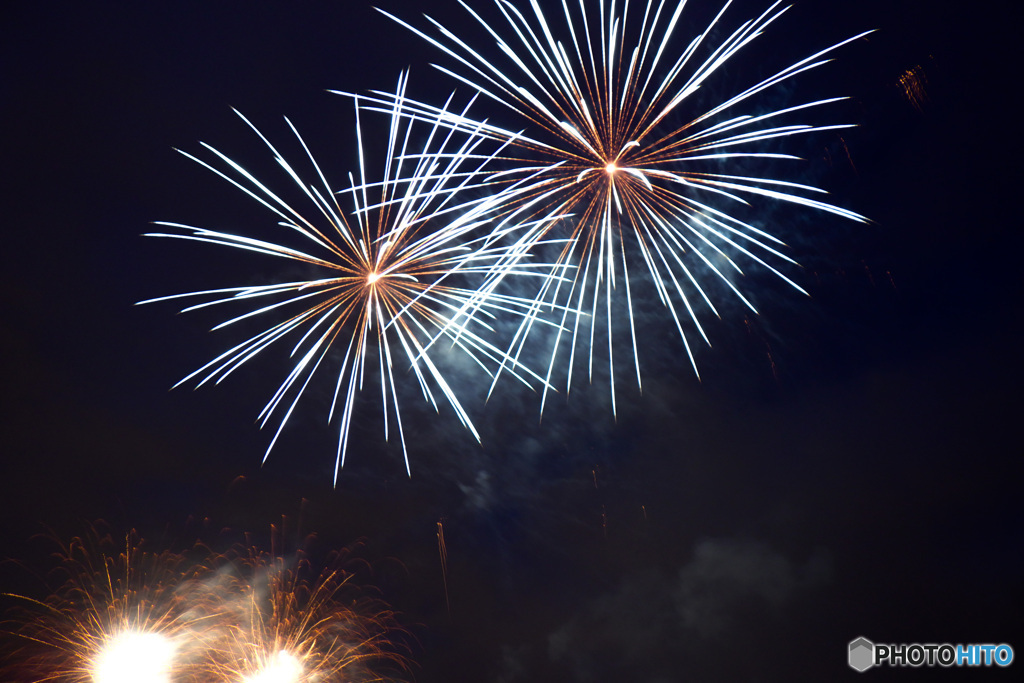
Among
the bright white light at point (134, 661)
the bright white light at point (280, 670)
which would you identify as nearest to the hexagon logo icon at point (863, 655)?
the bright white light at point (280, 670)

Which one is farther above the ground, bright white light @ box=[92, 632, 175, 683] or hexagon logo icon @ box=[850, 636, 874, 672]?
hexagon logo icon @ box=[850, 636, 874, 672]

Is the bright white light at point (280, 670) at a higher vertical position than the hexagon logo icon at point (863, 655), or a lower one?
lower

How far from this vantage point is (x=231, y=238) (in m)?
12.3

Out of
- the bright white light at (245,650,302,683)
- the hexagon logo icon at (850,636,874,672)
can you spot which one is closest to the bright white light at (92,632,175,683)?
the bright white light at (245,650,302,683)

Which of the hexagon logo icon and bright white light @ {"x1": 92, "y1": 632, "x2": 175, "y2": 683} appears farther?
the hexagon logo icon

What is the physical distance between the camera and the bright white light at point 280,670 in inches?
731

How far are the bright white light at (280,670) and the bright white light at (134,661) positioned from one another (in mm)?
2921

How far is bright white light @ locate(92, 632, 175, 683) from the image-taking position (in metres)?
17.6

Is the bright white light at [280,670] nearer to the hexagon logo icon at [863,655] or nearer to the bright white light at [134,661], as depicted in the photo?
the bright white light at [134,661]

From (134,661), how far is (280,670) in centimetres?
478

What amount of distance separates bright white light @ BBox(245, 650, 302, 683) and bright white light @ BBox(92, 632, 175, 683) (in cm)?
292

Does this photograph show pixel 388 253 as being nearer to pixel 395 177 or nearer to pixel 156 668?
pixel 395 177

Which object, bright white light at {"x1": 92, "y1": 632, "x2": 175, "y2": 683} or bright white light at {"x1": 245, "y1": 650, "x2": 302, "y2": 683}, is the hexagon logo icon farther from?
bright white light at {"x1": 92, "y1": 632, "x2": 175, "y2": 683}

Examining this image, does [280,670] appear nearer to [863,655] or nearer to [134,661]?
[134,661]
